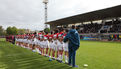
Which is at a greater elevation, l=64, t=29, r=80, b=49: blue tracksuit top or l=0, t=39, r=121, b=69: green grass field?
l=64, t=29, r=80, b=49: blue tracksuit top

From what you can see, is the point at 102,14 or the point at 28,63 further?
the point at 102,14

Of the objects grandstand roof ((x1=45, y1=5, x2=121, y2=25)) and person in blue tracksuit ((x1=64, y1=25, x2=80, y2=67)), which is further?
grandstand roof ((x1=45, y1=5, x2=121, y2=25))

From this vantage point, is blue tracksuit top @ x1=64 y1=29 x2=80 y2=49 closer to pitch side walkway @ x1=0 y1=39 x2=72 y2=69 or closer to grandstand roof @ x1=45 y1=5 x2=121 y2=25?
pitch side walkway @ x1=0 y1=39 x2=72 y2=69

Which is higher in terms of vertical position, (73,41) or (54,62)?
(73,41)

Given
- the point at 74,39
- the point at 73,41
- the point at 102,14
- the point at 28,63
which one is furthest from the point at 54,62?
the point at 102,14

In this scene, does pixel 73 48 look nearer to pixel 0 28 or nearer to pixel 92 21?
pixel 92 21

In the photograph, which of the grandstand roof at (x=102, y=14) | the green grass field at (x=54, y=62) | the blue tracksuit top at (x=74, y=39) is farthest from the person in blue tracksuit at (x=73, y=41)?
the grandstand roof at (x=102, y=14)

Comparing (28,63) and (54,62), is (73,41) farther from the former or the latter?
(28,63)

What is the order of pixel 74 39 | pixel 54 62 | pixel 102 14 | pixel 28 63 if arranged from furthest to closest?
pixel 102 14 → pixel 54 62 → pixel 28 63 → pixel 74 39

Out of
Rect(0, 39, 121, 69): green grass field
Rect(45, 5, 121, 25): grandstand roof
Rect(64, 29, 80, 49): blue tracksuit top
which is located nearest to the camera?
Rect(64, 29, 80, 49): blue tracksuit top

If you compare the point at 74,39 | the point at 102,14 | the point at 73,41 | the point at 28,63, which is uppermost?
the point at 102,14

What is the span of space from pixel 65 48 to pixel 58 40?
78cm

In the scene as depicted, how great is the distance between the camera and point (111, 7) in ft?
84.4

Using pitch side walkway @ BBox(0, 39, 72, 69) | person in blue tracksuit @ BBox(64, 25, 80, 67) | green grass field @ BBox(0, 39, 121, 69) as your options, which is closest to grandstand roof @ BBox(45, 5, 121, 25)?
green grass field @ BBox(0, 39, 121, 69)
